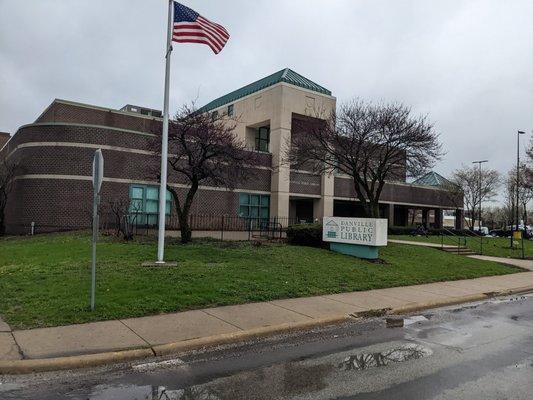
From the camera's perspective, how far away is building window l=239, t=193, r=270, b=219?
34750 mm

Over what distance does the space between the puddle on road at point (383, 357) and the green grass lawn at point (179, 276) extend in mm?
3702

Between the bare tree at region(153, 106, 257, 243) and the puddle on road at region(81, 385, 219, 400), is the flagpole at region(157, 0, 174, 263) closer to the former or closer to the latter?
the bare tree at region(153, 106, 257, 243)

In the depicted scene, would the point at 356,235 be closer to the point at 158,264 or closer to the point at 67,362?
the point at 158,264

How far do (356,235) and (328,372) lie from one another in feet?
39.1

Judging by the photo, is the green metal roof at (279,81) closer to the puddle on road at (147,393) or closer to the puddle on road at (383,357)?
the puddle on road at (383,357)

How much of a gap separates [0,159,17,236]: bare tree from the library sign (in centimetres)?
1897

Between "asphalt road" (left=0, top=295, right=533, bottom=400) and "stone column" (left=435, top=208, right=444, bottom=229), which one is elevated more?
"stone column" (left=435, top=208, right=444, bottom=229)

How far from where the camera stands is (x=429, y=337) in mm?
8172

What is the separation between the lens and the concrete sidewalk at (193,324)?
671 centimetres

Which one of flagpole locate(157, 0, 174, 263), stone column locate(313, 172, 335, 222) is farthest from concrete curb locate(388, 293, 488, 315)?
stone column locate(313, 172, 335, 222)

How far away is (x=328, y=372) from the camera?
606 cm

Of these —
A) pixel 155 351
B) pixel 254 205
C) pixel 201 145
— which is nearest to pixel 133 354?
pixel 155 351

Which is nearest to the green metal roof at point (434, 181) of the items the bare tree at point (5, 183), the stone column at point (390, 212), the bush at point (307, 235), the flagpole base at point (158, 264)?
the stone column at point (390, 212)

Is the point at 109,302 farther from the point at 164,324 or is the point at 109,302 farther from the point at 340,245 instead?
the point at 340,245
